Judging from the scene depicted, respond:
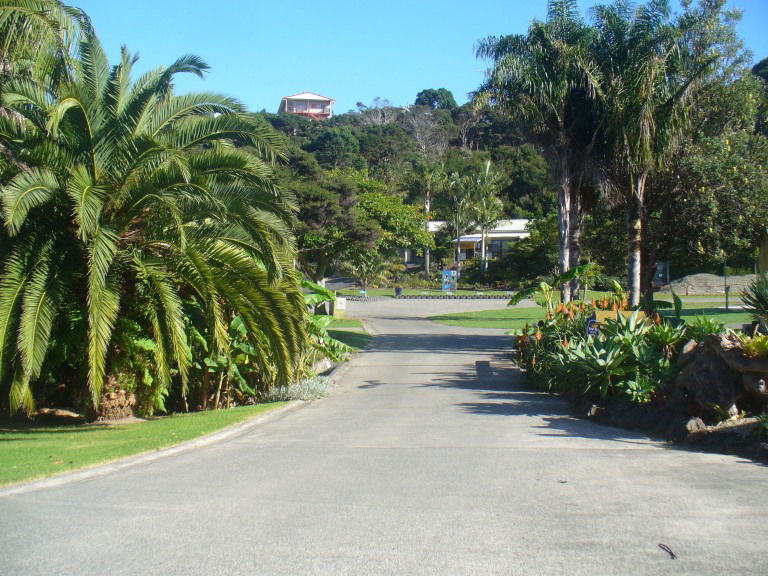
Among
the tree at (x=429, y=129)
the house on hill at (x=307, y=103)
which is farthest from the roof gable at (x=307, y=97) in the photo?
the tree at (x=429, y=129)

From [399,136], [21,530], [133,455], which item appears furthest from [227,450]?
[399,136]

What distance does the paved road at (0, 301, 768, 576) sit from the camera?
205 inches

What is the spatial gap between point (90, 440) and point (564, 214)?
52.9 feet

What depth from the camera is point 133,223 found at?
12383 millimetres

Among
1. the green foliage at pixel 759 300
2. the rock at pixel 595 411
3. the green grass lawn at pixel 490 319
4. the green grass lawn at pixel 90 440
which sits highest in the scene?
the green foliage at pixel 759 300

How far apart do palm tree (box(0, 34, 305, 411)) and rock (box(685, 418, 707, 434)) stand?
646cm

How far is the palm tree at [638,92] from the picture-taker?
20266mm

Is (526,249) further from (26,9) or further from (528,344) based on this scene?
(26,9)

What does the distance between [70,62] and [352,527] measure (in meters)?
9.75

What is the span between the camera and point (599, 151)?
74.6 ft

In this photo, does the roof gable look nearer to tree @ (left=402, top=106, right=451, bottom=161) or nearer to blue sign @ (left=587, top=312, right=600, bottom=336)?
tree @ (left=402, top=106, right=451, bottom=161)

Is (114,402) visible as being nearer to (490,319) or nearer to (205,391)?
(205,391)

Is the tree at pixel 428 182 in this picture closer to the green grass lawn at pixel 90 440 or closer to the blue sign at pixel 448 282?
the blue sign at pixel 448 282

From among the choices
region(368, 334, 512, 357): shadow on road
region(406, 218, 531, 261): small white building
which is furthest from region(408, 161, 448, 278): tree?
region(368, 334, 512, 357): shadow on road
